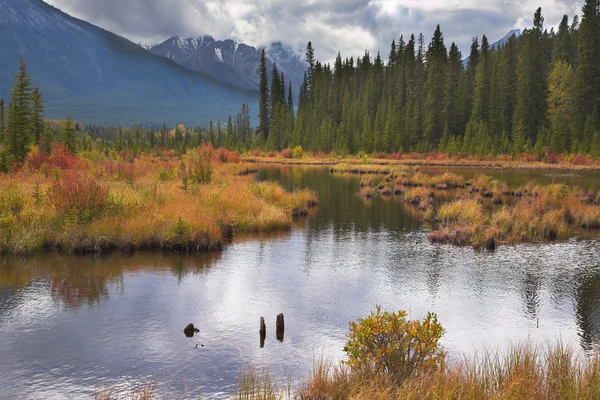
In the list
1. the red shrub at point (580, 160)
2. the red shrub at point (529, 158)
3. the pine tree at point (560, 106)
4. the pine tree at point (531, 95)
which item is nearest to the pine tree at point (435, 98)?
the pine tree at point (531, 95)

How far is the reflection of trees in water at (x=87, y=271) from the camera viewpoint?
13852 mm

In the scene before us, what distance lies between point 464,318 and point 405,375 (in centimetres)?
550

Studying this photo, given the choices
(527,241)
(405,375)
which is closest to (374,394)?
(405,375)

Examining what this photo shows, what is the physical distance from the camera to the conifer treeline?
76375 mm

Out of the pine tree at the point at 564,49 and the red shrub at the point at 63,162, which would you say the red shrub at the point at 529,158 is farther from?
the red shrub at the point at 63,162

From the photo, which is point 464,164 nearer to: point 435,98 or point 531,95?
point 531,95

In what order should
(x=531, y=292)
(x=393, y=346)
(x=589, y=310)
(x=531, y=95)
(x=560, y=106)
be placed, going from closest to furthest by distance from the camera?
(x=393, y=346)
(x=589, y=310)
(x=531, y=292)
(x=560, y=106)
(x=531, y=95)

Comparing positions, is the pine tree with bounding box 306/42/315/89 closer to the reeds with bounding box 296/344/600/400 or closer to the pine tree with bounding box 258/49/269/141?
the pine tree with bounding box 258/49/269/141

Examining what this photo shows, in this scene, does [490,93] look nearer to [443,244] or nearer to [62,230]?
[443,244]

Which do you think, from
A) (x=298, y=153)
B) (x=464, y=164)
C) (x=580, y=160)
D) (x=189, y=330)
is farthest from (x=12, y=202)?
(x=298, y=153)

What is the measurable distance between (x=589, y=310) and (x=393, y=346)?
8289 mm

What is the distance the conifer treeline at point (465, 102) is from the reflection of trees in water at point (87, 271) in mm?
67272

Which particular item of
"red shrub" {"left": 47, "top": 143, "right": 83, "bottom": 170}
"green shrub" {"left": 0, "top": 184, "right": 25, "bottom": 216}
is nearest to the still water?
"green shrub" {"left": 0, "top": 184, "right": 25, "bottom": 216}

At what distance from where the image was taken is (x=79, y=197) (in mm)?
19688
